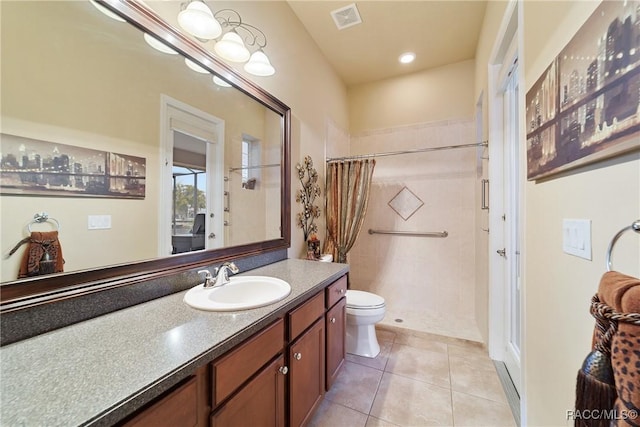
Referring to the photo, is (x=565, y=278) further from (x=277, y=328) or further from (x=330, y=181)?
(x=330, y=181)

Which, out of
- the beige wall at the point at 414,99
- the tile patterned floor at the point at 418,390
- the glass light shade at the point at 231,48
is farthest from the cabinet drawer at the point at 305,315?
the beige wall at the point at 414,99

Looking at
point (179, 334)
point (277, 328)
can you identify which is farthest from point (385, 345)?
point (179, 334)

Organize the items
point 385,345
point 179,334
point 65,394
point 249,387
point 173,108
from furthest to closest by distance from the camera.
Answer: point 385,345 → point 173,108 → point 249,387 → point 179,334 → point 65,394

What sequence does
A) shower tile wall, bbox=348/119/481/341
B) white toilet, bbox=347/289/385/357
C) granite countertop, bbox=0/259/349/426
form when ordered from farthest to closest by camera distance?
shower tile wall, bbox=348/119/481/341, white toilet, bbox=347/289/385/357, granite countertop, bbox=0/259/349/426

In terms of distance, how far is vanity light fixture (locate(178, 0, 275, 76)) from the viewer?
3.81ft

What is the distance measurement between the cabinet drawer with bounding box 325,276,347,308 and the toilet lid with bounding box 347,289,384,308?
44 centimetres

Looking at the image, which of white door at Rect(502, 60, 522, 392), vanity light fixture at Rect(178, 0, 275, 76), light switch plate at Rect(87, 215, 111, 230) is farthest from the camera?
white door at Rect(502, 60, 522, 392)

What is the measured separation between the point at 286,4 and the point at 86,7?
161 cm

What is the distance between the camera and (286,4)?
203 cm

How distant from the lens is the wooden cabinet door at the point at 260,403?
80 centimetres

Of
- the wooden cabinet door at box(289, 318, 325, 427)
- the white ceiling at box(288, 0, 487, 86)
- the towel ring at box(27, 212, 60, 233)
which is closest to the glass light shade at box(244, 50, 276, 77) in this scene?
the white ceiling at box(288, 0, 487, 86)

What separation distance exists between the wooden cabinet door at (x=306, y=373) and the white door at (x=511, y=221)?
143cm

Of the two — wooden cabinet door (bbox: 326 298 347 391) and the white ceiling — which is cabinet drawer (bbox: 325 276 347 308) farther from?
the white ceiling

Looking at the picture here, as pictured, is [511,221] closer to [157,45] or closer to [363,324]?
[363,324]
